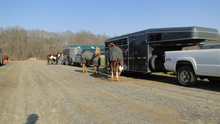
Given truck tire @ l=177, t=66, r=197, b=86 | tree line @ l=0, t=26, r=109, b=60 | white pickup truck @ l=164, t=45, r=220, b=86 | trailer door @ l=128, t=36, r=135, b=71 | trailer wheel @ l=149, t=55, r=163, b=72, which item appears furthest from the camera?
tree line @ l=0, t=26, r=109, b=60

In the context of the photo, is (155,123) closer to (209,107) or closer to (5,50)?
(209,107)

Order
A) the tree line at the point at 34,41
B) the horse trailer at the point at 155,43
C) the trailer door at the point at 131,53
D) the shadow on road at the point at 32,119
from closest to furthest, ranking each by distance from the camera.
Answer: the shadow on road at the point at 32,119 → the horse trailer at the point at 155,43 → the trailer door at the point at 131,53 → the tree line at the point at 34,41

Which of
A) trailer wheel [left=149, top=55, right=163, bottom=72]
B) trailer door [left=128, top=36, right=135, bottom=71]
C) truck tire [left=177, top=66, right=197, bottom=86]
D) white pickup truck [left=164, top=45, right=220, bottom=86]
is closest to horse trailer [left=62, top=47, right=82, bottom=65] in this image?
trailer door [left=128, top=36, right=135, bottom=71]

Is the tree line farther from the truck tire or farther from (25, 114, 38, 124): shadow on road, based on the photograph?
(25, 114, 38, 124): shadow on road

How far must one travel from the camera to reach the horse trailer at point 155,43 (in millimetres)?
8031

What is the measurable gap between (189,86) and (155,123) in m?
4.56

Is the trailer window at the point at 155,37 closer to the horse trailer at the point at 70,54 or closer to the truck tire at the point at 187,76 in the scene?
the truck tire at the point at 187,76

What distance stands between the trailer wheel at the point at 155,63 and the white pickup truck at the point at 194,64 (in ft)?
2.67

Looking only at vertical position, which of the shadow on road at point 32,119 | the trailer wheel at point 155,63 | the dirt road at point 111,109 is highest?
the trailer wheel at point 155,63

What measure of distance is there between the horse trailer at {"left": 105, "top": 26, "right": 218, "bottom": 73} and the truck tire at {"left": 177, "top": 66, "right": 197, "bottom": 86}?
122 cm

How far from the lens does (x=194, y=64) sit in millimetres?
7324

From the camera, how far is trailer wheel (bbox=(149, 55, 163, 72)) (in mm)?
9367

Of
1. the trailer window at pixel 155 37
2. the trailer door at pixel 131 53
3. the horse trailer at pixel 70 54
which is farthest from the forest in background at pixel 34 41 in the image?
the trailer window at pixel 155 37

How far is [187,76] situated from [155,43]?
257 centimetres
